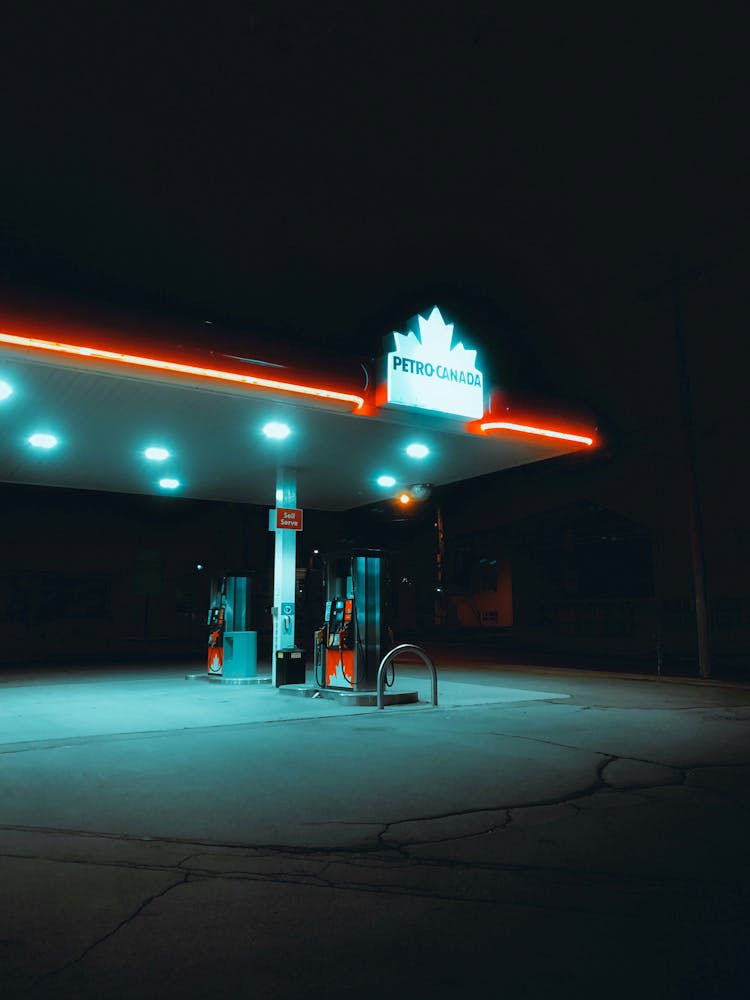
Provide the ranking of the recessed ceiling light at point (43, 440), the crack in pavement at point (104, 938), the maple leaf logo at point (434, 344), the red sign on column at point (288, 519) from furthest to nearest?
the red sign on column at point (288, 519)
the recessed ceiling light at point (43, 440)
the maple leaf logo at point (434, 344)
the crack in pavement at point (104, 938)

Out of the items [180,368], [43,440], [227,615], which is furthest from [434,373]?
[227,615]

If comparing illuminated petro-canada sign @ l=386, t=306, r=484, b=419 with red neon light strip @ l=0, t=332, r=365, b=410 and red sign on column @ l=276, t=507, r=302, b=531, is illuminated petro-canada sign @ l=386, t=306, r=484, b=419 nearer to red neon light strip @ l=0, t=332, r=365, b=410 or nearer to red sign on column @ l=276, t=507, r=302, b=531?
red neon light strip @ l=0, t=332, r=365, b=410

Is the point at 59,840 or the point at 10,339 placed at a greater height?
the point at 10,339

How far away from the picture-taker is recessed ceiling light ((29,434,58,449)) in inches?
559

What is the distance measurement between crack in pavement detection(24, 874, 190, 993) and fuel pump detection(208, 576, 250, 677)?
44.9 feet

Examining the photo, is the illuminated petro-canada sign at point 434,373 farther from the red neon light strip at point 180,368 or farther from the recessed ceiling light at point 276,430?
the recessed ceiling light at point 276,430

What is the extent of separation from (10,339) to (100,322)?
43.2 inches

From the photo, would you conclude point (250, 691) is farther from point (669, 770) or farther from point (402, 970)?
point (402, 970)

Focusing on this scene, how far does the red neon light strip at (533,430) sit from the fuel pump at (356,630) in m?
3.16

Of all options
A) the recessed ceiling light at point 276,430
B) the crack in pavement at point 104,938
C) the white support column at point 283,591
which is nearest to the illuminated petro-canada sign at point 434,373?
the recessed ceiling light at point 276,430

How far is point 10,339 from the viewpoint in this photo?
908 centimetres

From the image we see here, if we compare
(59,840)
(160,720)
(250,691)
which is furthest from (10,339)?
(250,691)

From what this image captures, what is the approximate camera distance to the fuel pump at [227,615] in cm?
1775

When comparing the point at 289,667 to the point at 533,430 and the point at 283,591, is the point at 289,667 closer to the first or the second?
the point at 283,591
